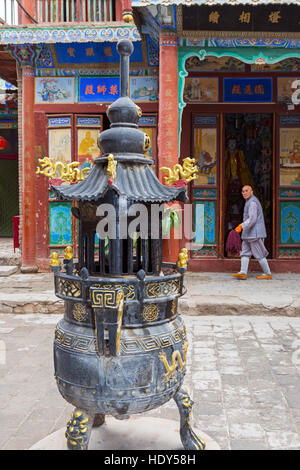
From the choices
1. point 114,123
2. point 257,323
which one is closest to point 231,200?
point 257,323

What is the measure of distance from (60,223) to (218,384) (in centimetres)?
583

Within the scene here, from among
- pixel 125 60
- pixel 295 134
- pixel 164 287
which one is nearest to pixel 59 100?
pixel 295 134

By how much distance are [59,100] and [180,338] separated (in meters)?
7.35

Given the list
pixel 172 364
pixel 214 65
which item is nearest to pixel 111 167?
pixel 172 364

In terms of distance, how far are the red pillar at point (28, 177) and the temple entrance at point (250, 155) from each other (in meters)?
4.39

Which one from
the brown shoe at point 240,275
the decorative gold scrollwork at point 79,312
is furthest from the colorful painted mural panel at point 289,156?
the decorative gold scrollwork at point 79,312

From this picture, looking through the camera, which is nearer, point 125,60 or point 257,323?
point 125,60

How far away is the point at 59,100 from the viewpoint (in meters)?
9.62

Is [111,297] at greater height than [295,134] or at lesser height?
lesser

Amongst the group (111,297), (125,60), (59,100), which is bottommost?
(111,297)

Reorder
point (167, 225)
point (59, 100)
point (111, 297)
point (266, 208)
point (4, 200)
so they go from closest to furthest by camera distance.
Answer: point (111, 297)
point (167, 225)
point (59, 100)
point (266, 208)
point (4, 200)

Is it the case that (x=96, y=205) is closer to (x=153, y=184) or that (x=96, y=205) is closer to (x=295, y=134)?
(x=153, y=184)

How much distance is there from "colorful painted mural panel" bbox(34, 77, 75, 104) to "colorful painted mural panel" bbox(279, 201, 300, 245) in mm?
4702

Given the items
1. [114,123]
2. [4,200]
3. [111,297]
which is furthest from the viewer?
[4,200]
